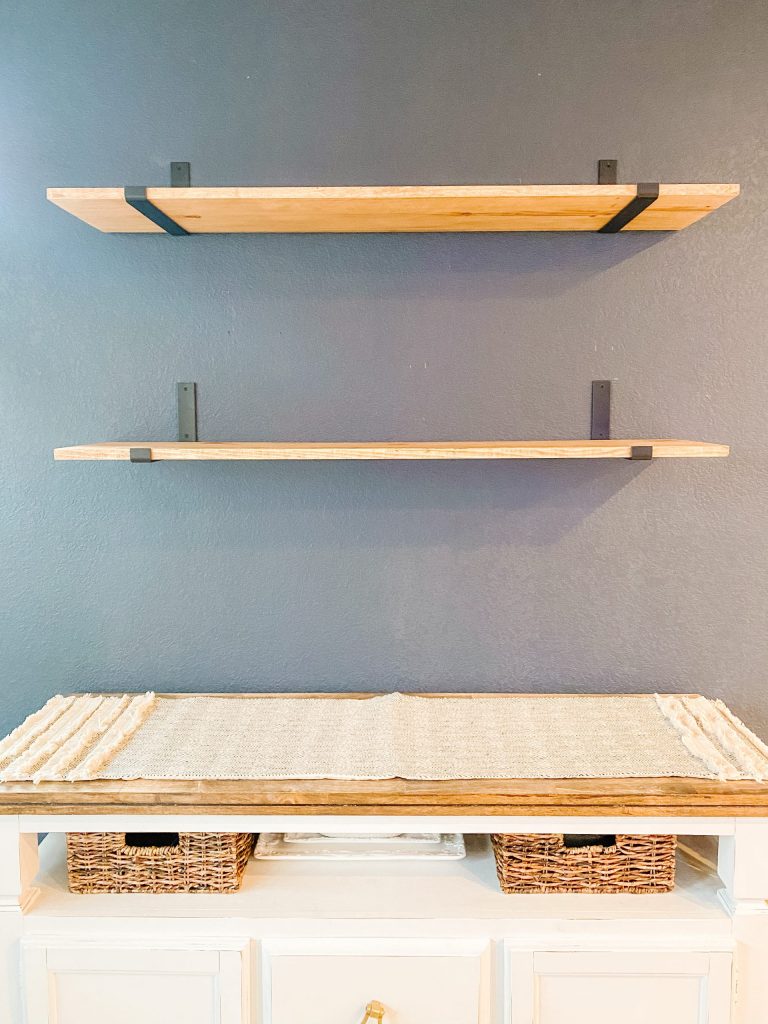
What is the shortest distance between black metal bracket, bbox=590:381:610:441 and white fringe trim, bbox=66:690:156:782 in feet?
3.77

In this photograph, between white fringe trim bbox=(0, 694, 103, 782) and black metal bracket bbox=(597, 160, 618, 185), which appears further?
black metal bracket bbox=(597, 160, 618, 185)

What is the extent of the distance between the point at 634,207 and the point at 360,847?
1.36m

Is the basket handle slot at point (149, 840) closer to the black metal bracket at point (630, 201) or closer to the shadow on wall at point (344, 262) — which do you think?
the shadow on wall at point (344, 262)

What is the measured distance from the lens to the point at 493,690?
6.64 feet

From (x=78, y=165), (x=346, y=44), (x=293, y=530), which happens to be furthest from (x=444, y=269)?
(x=78, y=165)

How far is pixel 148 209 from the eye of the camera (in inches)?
66.5

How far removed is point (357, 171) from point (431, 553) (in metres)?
0.86

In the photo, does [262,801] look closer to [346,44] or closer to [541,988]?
[541,988]

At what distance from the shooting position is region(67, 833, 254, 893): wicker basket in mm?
Answer: 1572

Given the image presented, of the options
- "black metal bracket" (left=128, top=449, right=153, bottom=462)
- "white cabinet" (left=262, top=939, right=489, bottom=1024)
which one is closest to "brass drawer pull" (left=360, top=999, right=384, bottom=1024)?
"white cabinet" (left=262, top=939, right=489, bottom=1024)

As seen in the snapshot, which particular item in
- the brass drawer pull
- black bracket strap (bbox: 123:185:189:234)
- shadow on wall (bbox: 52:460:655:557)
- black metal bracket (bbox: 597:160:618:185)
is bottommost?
the brass drawer pull

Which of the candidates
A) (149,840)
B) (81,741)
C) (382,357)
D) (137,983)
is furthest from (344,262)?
(137,983)

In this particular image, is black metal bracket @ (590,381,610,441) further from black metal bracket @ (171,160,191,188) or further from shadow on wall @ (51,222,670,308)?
black metal bracket @ (171,160,191,188)

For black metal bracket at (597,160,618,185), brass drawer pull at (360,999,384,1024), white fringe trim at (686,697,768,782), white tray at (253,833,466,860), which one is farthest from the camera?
black metal bracket at (597,160,618,185)
